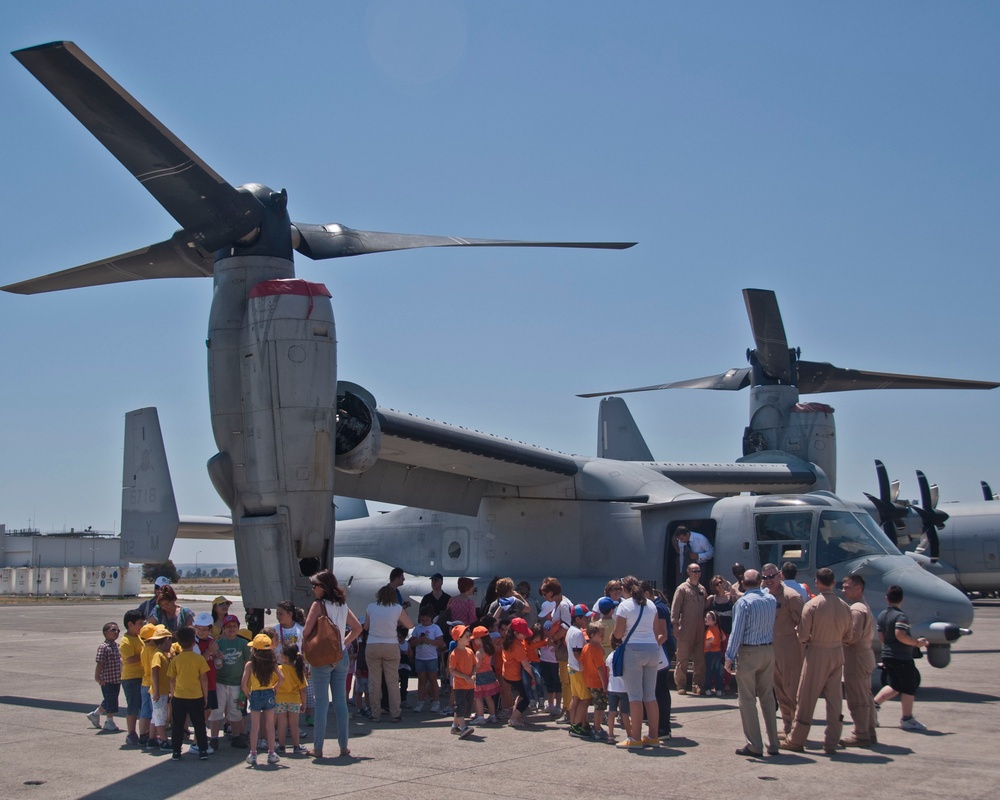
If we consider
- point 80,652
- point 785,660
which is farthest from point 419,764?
point 80,652

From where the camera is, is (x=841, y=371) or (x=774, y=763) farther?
(x=841, y=371)

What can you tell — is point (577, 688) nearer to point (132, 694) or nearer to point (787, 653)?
point (787, 653)

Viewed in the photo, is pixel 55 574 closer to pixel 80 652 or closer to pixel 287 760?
pixel 80 652

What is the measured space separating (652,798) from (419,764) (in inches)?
83.5

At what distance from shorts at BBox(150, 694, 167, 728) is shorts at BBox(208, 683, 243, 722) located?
1.30 ft

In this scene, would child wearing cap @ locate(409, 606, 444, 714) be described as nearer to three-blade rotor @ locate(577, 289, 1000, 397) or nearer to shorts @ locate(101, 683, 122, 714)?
shorts @ locate(101, 683, 122, 714)

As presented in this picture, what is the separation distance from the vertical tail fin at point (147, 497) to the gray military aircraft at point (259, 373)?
71mm

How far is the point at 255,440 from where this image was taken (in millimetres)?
10523

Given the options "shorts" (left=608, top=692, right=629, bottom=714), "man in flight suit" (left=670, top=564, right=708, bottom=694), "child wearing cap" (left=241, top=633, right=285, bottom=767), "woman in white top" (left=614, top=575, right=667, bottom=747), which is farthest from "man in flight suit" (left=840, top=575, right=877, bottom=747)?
"child wearing cap" (left=241, top=633, right=285, bottom=767)

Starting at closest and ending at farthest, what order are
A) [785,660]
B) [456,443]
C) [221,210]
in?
[785,660]
[221,210]
[456,443]

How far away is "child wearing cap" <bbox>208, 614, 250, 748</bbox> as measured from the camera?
8.42 m

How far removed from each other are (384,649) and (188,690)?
7.63ft

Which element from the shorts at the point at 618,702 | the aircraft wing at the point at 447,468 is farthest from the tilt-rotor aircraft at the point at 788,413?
the shorts at the point at 618,702

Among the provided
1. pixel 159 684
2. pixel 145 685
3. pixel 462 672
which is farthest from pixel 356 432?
pixel 159 684
